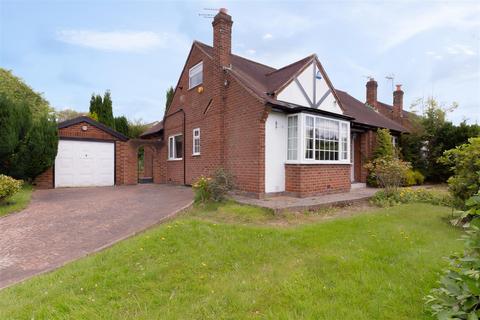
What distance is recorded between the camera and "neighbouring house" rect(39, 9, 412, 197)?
9.52 m

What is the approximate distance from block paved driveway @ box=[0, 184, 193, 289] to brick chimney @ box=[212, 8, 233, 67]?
5948 mm

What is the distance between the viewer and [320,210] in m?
7.95

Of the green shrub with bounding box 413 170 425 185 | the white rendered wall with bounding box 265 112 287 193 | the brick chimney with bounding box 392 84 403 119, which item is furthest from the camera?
the brick chimney with bounding box 392 84 403 119

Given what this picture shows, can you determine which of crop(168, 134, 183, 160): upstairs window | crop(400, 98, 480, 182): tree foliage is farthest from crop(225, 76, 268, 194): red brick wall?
crop(400, 98, 480, 182): tree foliage

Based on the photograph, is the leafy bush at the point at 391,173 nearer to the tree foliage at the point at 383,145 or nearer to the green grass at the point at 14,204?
the tree foliage at the point at 383,145

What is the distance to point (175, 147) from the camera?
15.5 meters

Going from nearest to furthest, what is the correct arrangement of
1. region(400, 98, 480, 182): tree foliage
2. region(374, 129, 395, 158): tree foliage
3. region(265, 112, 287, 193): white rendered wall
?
1. region(265, 112, 287, 193): white rendered wall
2. region(374, 129, 395, 158): tree foliage
3. region(400, 98, 480, 182): tree foliage

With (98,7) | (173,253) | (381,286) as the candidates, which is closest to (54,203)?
(98,7)

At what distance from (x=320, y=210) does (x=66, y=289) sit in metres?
6.39

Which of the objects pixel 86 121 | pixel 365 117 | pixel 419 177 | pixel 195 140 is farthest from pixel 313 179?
pixel 86 121

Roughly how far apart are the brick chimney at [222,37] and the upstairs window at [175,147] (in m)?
5.31

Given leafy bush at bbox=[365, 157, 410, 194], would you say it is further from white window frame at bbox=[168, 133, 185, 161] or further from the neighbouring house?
white window frame at bbox=[168, 133, 185, 161]

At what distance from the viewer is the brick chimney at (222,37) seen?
428 inches

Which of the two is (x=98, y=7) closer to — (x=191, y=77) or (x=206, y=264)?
(x=191, y=77)
